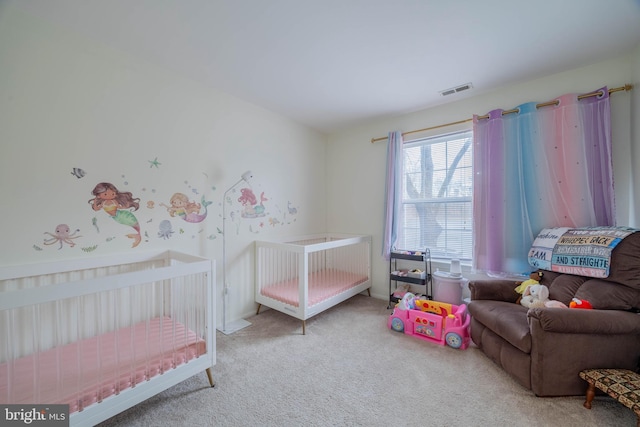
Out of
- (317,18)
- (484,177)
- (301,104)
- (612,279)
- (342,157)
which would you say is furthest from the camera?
(342,157)

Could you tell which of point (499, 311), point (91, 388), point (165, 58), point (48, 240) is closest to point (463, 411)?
point (499, 311)

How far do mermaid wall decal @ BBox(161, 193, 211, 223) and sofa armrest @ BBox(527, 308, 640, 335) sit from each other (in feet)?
8.67

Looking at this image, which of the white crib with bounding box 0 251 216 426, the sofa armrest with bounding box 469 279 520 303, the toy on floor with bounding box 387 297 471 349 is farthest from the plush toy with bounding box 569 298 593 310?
the white crib with bounding box 0 251 216 426

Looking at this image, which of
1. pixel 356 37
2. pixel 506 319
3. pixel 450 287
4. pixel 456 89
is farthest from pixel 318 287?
pixel 456 89

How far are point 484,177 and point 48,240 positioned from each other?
3.52m

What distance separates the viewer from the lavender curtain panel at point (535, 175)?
6.41 ft

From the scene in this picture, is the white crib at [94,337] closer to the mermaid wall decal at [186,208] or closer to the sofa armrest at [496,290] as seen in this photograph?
the mermaid wall decal at [186,208]

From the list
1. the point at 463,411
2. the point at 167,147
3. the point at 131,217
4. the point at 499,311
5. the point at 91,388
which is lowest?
the point at 463,411

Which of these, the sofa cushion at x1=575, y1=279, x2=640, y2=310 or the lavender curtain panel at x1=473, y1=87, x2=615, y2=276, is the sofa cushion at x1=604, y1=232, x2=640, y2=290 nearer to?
the sofa cushion at x1=575, y1=279, x2=640, y2=310

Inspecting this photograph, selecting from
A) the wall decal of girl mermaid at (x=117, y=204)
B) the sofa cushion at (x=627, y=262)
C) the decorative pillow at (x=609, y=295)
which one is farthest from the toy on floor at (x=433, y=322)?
the wall decal of girl mermaid at (x=117, y=204)

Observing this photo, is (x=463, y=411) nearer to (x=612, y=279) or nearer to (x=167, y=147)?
(x=612, y=279)

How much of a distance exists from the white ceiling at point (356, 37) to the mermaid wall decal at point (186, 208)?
1100 millimetres

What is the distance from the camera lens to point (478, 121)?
98.7 inches

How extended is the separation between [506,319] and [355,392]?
113cm
